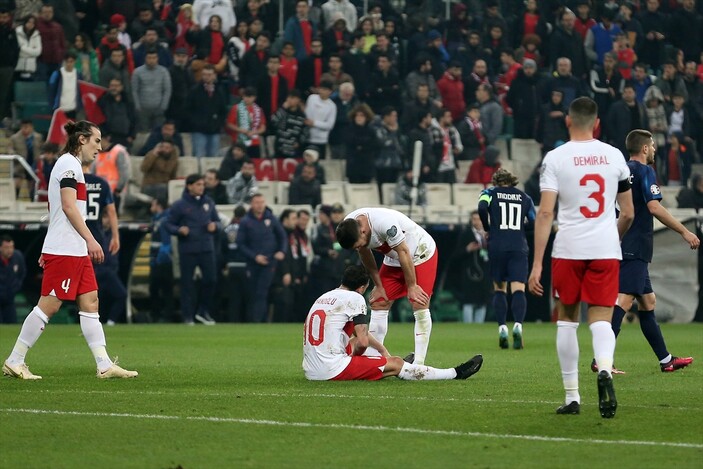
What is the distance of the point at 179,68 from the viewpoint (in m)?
24.2

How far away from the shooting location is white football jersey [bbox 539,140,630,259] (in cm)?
854

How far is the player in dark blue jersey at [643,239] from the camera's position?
11.6 meters

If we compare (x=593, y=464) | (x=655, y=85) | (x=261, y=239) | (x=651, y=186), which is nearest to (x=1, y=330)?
(x=261, y=239)

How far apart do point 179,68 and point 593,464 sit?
18.3 meters

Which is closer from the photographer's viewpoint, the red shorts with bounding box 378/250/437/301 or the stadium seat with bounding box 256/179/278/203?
the red shorts with bounding box 378/250/437/301

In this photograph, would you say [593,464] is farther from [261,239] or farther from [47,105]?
[47,105]

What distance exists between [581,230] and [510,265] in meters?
7.71

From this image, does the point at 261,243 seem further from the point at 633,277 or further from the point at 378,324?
the point at 633,277

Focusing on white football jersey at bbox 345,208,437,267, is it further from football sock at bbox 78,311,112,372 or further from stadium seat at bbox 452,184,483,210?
stadium seat at bbox 452,184,483,210

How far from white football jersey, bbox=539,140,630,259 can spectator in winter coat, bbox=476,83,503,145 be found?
1784cm

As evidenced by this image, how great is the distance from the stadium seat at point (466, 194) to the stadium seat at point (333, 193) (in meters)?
2.09

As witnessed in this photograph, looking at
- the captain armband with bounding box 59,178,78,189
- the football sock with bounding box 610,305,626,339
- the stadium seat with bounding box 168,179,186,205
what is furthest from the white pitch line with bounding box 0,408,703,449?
the stadium seat with bounding box 168,179,186,205

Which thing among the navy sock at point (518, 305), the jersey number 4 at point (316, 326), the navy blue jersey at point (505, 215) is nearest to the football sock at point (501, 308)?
the navy sock at point (518, 305)

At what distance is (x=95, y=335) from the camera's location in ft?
36.9
